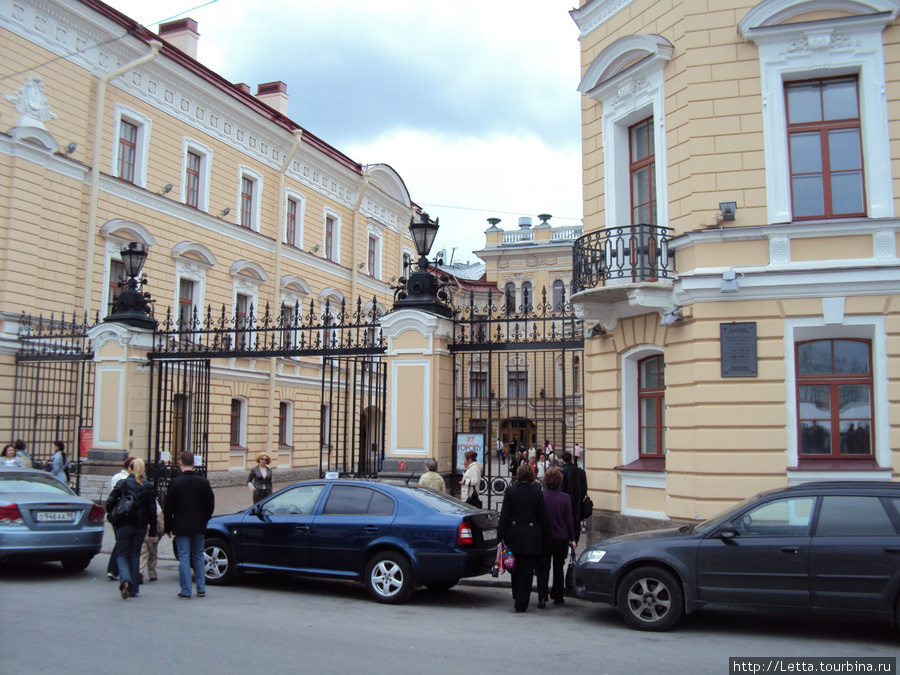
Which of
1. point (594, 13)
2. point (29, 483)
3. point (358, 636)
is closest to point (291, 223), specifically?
point (594, 13)

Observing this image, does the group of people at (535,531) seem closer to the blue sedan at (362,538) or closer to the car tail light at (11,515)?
the blue sedan at (362,538)

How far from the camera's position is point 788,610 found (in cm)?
738

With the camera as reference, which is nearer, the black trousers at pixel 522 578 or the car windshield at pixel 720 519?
the car windshield at pixel 720 519

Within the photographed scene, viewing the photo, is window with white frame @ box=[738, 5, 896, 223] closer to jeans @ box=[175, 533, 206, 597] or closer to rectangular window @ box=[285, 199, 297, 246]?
jeans @ box=[175, 533, 206, 597]

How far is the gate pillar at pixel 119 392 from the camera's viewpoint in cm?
1598

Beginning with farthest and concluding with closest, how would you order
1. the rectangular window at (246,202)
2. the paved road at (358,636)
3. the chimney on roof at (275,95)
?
the chimney on roof at (275,95) → the rectangular window at (246,202) → the paved road at (358,636)

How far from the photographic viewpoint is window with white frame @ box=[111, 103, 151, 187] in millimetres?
21812

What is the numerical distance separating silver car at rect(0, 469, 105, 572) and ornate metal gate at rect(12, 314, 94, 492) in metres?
7.00

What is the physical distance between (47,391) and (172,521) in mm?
10979

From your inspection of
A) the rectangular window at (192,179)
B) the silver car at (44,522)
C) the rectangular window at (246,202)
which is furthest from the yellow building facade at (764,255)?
the rectangular window at (246,202)

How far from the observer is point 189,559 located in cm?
904

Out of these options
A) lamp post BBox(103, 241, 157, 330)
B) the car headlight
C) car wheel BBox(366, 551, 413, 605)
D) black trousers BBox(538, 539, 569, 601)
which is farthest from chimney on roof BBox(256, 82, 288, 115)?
the car headlight

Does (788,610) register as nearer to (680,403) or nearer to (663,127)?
(680,403)

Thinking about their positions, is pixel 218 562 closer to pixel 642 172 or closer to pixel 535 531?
pixel 535 531
